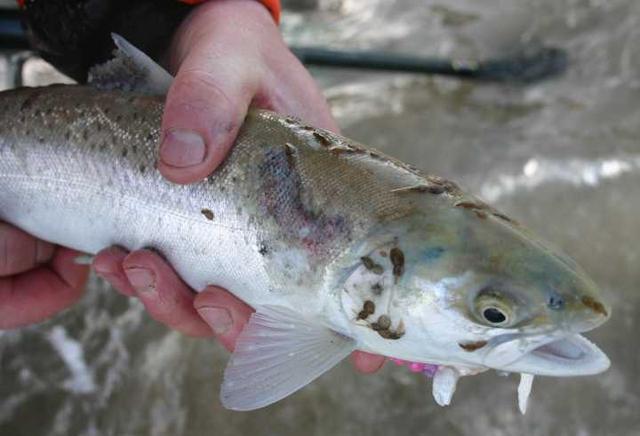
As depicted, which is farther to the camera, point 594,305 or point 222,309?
point 222,309

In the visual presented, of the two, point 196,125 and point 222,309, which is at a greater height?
point 196,125

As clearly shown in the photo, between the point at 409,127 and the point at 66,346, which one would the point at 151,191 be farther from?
the point at 409,127

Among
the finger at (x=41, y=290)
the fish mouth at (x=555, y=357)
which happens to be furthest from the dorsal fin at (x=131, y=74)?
the fish mouth at (x=555, y=357)

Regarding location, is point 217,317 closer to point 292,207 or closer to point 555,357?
point 292,207

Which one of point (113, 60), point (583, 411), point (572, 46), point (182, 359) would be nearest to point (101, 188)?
point (113, 60)

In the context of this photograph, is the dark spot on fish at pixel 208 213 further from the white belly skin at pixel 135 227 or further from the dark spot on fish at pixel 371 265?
the dark spot on fish at pixel 371 265

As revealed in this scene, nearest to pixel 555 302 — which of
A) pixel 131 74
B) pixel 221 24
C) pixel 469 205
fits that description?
pixel 469 205
